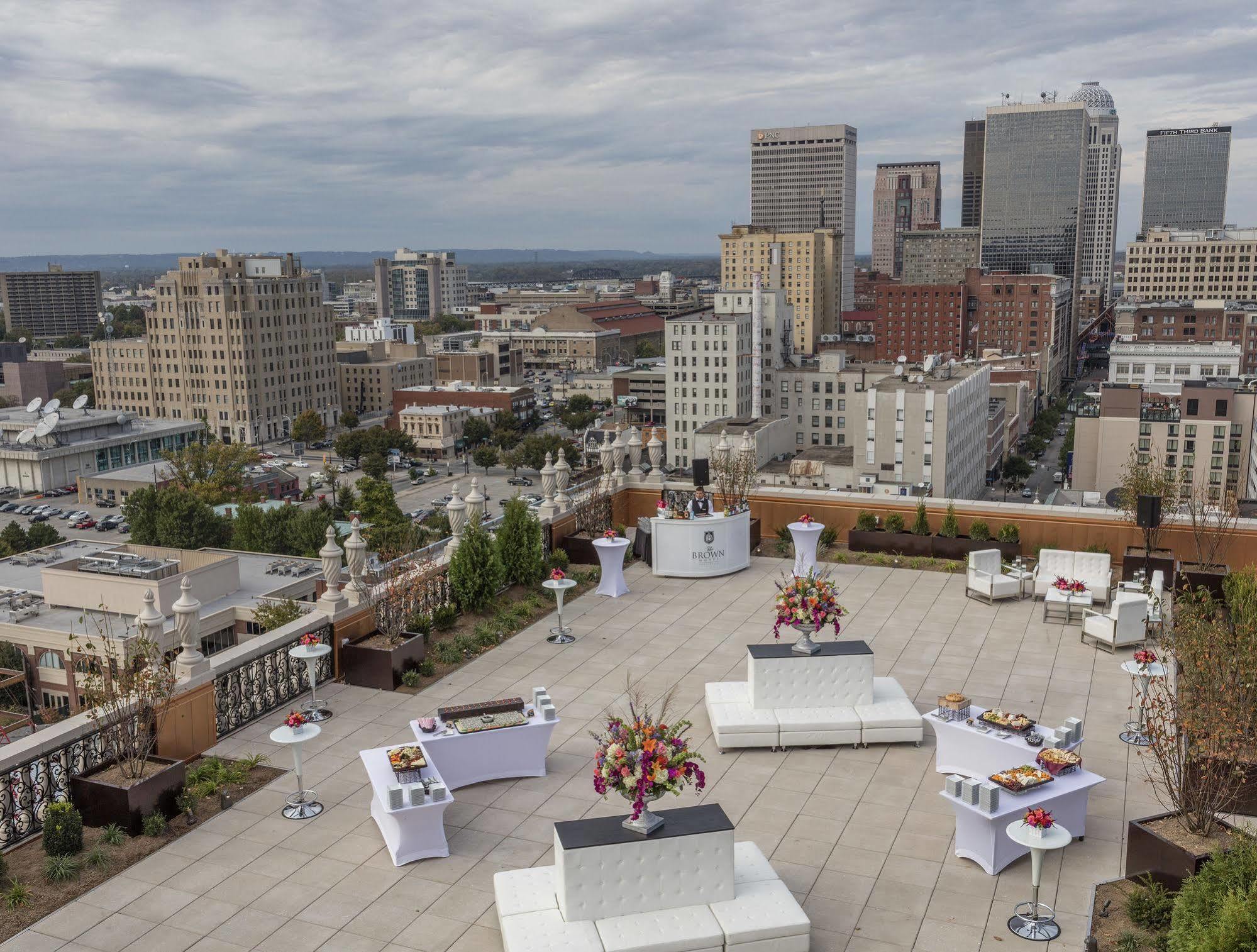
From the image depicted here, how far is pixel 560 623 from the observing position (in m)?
16.3

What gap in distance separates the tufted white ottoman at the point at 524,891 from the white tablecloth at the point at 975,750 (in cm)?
464

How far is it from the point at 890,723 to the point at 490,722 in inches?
179

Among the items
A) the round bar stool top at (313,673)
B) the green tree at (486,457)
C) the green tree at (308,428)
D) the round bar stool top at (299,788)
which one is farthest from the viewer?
the green tree at (308,428)

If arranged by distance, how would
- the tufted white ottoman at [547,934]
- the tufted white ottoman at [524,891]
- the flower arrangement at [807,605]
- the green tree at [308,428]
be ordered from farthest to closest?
the green tree at [308,428] < the flower arrangement at [807,605] < the tufted white ottoman at [524,891] < the tufted white ottoman at [547,934]

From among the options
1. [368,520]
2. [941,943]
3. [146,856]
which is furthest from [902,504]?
[368,520]

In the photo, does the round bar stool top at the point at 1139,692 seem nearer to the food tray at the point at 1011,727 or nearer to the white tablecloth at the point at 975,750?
the food tray at the point at 1011,727

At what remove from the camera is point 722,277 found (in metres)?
174

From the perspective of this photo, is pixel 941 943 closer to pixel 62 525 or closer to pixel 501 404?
pixel 62 525

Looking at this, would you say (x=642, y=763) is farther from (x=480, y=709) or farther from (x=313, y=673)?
(x=313, y=673)

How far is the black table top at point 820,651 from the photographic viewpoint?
1263 cm

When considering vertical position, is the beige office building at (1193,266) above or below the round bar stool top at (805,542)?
above

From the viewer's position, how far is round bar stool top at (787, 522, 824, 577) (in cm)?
1958

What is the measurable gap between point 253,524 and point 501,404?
219 feet

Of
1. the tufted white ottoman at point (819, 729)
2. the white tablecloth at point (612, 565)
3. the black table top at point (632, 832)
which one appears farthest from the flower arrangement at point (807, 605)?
the white tablecloth at point (612, 565)
